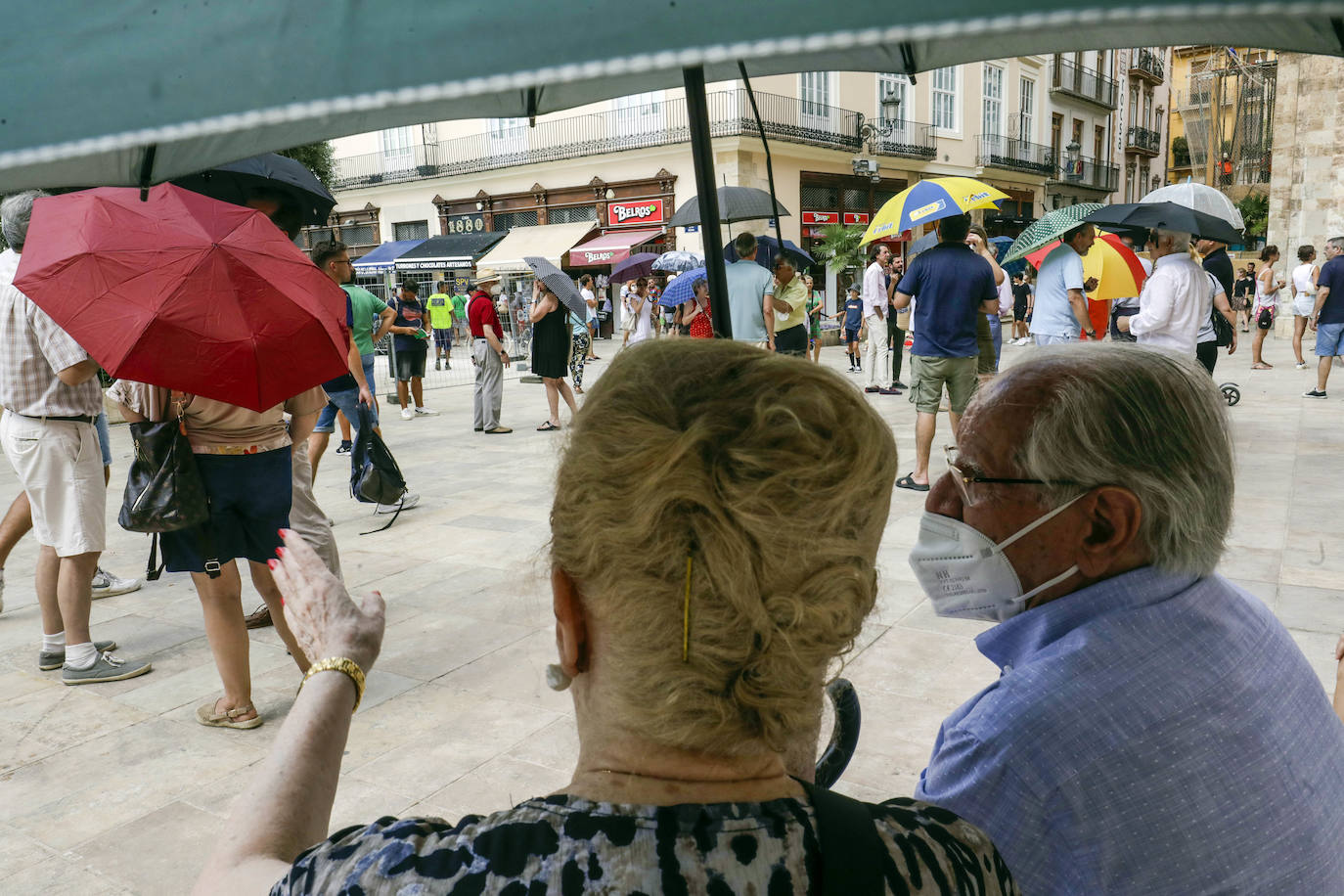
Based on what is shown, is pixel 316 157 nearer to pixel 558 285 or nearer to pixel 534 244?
pixel 558 285

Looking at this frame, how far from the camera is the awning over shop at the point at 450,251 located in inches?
1178

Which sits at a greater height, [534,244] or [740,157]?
[740,157]

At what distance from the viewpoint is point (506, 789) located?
2971 millimetres

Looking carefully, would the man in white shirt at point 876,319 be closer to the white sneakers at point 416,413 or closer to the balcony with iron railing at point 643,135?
the white sneakers at point 416,413

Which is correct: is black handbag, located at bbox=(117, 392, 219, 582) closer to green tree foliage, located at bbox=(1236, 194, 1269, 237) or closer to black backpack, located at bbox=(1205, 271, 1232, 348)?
black backpack, located at bbox=(1205, 271, 1232, 348)

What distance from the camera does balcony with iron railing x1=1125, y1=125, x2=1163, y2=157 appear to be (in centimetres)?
4742

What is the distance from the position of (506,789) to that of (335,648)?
179cm

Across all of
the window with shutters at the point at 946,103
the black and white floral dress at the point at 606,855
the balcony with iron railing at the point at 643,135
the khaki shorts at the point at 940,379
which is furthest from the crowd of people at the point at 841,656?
the window with shutters at the point at 946,103

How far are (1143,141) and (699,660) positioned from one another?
55.5 metres

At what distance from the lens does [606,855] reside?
2.94 feet

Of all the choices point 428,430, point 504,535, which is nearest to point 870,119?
point 428,430

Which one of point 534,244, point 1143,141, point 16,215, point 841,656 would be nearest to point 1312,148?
point 534,244

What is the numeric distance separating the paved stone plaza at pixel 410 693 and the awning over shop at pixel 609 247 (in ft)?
75.5

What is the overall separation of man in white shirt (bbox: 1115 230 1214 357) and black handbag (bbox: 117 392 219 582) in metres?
5.97
